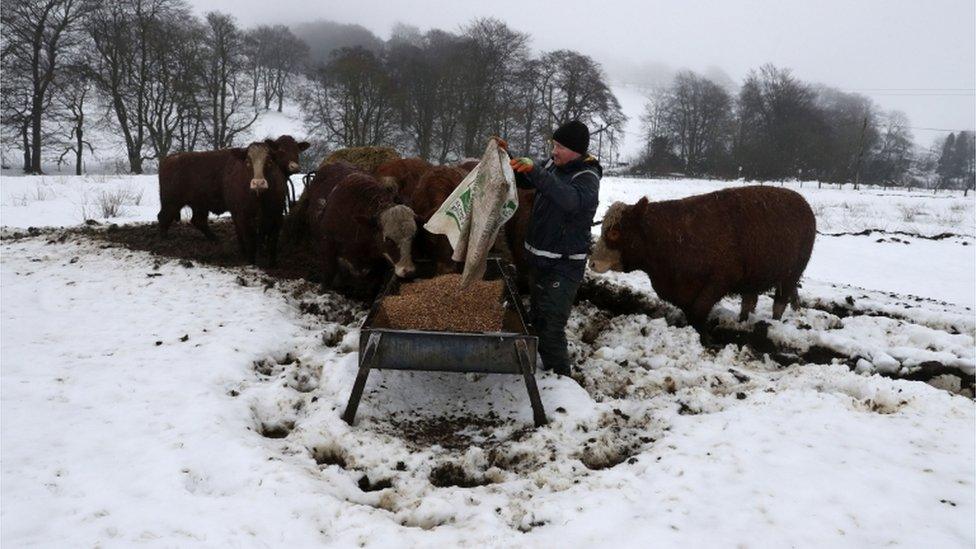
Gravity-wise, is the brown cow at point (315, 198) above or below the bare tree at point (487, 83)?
below

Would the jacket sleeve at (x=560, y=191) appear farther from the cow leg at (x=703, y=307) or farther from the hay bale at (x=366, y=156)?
the hay bale at (x=366, y=156)

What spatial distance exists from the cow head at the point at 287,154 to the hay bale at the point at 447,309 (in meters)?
4.79

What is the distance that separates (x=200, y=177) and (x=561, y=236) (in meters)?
6.98

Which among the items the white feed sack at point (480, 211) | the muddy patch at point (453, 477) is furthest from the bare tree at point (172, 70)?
the muddy patch at point (453, 477)

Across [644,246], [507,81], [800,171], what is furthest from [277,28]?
[644,246]

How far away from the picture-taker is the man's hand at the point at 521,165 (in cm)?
409

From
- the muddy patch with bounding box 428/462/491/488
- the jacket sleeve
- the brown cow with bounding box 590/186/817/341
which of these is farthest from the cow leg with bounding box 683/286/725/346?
the muddy patch with bounding box 428/462/491/488

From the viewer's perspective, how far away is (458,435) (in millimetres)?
3846

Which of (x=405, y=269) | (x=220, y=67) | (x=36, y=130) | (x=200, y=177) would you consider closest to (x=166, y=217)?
(x=200, y=177)

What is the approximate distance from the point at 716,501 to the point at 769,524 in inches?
10.6

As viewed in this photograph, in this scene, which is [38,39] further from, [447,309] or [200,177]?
[447,309]

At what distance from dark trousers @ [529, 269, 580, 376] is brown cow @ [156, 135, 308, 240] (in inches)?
215

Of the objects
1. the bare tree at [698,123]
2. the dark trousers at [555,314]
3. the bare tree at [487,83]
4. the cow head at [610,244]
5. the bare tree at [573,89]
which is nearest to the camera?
the dark trousers at [555,314]

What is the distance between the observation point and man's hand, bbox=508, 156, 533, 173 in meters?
4.09
